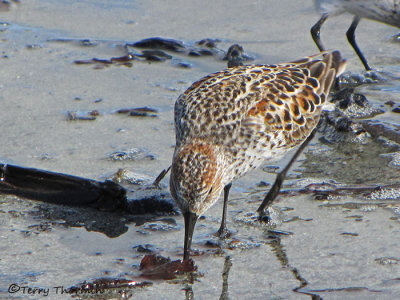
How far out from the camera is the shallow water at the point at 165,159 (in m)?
3.79

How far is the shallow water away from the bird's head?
303 mm

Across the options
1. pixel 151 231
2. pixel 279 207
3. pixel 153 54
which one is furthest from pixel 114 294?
pixel 153 54

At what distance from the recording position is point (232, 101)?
14.3ft

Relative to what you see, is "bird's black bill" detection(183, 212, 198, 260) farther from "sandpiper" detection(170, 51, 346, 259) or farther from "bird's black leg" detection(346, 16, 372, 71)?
"bird's black leg" detection(346, 16, 372, 71)

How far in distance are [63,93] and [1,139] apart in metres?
0.99

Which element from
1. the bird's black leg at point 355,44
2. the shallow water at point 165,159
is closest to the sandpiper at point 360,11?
the bird's black leg at point 355,44

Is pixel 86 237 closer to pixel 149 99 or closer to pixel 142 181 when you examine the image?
pixel 142 181

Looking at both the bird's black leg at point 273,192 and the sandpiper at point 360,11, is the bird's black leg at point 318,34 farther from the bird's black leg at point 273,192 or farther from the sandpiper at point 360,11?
the bird's black leg at point 273,192

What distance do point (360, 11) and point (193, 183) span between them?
3792 mm

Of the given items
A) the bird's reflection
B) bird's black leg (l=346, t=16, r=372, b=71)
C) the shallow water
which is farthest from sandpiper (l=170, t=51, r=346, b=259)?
bird's black leg (l=346, t=16, r=372, b=71)

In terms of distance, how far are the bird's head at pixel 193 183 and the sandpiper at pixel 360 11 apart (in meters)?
3.23

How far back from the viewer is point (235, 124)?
430cm

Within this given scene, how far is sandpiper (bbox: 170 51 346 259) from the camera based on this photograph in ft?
12.6

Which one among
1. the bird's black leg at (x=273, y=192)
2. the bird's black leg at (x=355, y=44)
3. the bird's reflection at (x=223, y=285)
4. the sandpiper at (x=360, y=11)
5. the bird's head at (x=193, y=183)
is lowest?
the bird's reflection at (x=223, y=285)
